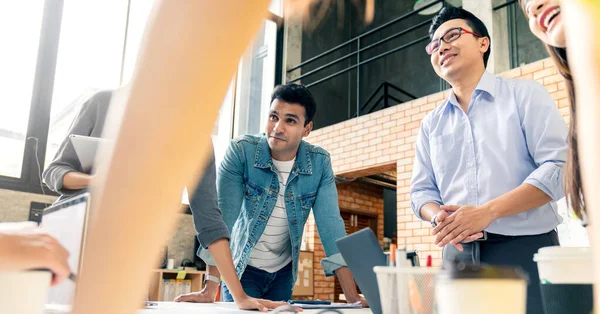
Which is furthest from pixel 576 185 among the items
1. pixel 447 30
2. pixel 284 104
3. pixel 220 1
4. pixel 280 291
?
pixel 284 104

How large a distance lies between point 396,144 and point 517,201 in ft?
13.8

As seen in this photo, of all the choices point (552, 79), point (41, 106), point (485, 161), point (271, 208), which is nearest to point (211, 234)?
point (271, 208)

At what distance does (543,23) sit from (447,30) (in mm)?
1222

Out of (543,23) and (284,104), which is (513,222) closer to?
(543,23)

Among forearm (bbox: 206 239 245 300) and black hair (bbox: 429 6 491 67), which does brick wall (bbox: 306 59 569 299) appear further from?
forearm (bbox: 206 239 245 300)

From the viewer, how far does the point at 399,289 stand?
31.7 inches

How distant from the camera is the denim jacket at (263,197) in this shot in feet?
6.57

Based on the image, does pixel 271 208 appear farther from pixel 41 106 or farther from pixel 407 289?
pixel 41 106

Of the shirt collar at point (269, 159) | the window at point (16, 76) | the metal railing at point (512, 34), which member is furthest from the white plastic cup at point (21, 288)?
the metal railing at point (512, 34)

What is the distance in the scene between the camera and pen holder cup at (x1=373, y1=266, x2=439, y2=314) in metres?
0.76

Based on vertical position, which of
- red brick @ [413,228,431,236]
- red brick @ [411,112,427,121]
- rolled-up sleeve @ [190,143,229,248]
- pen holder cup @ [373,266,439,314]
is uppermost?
red brick @ [411,112,427,121]

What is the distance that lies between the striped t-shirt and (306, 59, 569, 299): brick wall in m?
2.74

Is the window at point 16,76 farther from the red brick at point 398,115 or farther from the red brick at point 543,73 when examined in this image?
the red brick at point 543,73

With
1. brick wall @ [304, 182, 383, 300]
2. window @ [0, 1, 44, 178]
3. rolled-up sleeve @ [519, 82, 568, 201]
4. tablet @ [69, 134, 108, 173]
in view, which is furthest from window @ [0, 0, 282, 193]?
rolled-up sleeve @ [519, 82, 568, 201]
